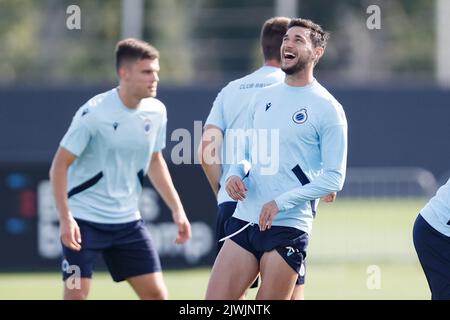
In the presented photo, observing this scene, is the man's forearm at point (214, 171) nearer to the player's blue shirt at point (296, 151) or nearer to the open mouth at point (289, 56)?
the player's blue shirt at point (296, 151)

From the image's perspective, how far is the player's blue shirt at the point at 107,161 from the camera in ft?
33.4

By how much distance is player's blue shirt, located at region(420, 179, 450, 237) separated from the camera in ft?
27.9

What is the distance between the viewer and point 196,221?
A: 1609 centimetres

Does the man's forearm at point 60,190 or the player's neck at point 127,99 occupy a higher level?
the player's neck at point 127,99

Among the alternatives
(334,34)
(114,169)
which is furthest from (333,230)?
(334,34)

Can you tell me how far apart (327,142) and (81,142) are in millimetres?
2329

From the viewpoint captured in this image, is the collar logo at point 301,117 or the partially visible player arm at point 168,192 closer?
the collar logo at point 301,117

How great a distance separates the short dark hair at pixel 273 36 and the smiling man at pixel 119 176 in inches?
36.8

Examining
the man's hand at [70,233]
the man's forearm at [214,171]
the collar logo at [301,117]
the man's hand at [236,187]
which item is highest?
the collar logo at [301,117]

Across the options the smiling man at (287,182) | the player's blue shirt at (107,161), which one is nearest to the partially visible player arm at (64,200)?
the player's blue shirt at (107,161)

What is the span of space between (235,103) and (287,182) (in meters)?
1.48

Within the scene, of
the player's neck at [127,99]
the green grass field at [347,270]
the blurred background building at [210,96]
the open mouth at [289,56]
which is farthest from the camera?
the blurred background building at [210,96]

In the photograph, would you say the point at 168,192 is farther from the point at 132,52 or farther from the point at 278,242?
the point at 278,242
